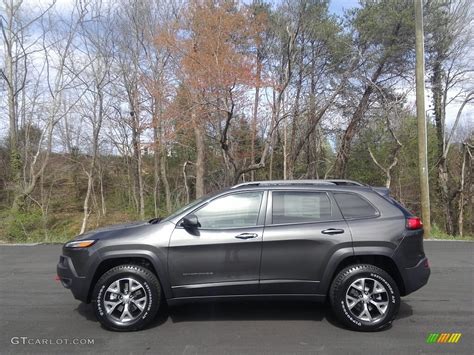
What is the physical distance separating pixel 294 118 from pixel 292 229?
771 inches

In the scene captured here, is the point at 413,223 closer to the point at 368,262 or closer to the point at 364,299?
the point at 368,262

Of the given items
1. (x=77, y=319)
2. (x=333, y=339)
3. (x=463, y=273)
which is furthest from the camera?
(x=463, y=273)

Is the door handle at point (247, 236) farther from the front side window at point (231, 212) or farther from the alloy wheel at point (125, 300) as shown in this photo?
the alloy wheel at point (125, 300)

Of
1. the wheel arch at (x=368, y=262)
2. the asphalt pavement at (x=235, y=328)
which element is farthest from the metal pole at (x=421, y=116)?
the wheel arch at (x=368, y=262)

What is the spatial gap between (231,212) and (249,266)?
0.66 metres

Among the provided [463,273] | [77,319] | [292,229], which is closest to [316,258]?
[292,229]

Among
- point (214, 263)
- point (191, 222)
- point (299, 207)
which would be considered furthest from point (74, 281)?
point (299, 207)

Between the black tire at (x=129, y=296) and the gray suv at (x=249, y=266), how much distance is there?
0.01 meters

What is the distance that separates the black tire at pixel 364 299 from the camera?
480cm

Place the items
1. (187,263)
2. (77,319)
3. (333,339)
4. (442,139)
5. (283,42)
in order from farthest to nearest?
(442,139), (283,42), (77,319), (187,263), (333,339)

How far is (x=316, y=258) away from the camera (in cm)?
489

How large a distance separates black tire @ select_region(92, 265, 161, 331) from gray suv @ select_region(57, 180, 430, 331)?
0.01 m

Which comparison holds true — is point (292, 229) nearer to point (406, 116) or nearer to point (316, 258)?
point (316, 258)

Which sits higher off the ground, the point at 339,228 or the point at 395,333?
the point at 339,228
